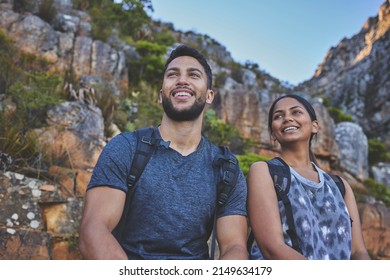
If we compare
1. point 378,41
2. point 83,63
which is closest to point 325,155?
point 83,63

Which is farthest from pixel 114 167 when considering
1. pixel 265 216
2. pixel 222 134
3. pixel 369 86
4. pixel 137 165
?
pixel 369 86

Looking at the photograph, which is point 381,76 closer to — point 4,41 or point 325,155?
point 325,155

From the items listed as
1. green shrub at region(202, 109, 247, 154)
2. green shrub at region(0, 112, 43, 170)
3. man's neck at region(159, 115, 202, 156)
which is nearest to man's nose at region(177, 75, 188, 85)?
man's neck at region(159, 115, 202, 156)

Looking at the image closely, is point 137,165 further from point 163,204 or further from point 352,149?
point 352,149

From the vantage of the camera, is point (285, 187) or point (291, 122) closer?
point (285, 187)

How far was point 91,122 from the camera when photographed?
5.94m

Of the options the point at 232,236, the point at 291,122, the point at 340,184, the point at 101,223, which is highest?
the point at 291,122

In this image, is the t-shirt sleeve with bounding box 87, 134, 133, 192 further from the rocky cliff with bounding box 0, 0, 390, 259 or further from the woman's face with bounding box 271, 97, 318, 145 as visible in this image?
the rocky cliff with bounding box 0, 0, 390, 259

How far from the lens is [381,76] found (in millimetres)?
18250

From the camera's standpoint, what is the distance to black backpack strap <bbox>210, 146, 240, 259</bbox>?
2.10 metres

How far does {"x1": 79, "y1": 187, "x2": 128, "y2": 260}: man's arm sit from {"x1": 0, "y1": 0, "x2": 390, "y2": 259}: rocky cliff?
2.02 m

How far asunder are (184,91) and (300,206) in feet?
3.15

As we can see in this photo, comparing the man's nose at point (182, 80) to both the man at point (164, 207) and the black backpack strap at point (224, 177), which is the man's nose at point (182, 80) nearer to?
the man at point (164, 207)

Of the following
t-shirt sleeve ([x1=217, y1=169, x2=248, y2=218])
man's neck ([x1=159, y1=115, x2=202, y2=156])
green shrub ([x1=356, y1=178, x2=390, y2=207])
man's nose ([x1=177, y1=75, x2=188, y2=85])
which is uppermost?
man's nose ([x1=177, y1=75, x2=188, y2=85])
